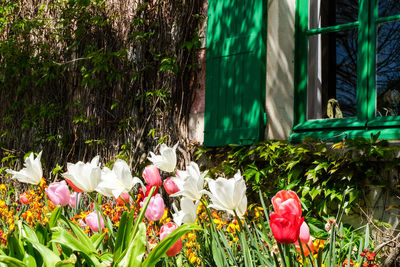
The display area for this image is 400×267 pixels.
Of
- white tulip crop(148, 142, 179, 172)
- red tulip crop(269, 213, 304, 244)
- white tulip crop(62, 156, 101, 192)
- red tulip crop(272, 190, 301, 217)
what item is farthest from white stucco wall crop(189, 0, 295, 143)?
red tulip crop(269, 213, 304, 244)

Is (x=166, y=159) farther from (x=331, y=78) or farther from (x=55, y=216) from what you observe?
(x=331, y=78)

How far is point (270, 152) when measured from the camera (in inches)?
144

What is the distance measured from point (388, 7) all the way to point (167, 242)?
3114 millimetres

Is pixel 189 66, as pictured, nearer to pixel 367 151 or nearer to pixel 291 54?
pixel 291 54

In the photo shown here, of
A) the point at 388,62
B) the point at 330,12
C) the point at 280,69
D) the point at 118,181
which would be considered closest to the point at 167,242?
the point at 118,181

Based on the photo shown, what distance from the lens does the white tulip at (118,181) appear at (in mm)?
1877

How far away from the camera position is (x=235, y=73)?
13.1 ft

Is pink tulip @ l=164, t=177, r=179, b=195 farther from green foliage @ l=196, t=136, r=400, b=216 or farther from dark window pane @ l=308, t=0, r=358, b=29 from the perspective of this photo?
dark window pane @ l=308, t=0, r=358, b=29

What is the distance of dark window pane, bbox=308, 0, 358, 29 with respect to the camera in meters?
3.97

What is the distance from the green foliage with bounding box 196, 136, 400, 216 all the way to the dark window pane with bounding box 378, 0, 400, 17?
3.97 feet

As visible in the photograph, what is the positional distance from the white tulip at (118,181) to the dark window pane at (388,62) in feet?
7.87

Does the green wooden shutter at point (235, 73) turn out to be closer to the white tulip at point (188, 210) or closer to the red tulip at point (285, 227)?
the white tulip at point (188, 210)

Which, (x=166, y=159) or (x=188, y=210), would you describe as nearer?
(x=188, y=210)

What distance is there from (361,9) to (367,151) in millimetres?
1027
